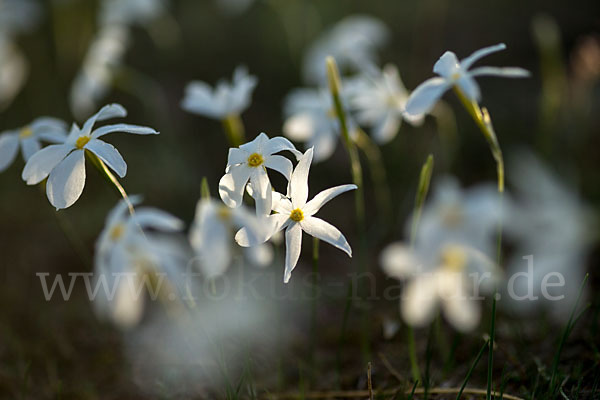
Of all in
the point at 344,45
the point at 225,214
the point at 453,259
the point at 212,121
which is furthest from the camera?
the point at 212,121

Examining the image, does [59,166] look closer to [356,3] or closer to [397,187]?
[397,187]

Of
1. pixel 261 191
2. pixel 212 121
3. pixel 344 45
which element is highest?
pixel 344 45

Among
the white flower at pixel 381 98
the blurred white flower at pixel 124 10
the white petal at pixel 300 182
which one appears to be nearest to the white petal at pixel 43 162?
the white petal at pixel 300 182

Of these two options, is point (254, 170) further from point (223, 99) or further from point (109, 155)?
point (223, 99)

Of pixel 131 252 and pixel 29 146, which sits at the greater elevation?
pixel 29 146

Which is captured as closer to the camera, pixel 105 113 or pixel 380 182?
pixel 105 113

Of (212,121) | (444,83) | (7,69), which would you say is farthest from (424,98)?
(7,69)

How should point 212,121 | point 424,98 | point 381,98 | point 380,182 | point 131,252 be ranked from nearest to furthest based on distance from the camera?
point 424,98 < point 131,252 < point 381,98 < point 380,182 < point 212,121

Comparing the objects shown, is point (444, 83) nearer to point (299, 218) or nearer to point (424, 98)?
point (424, 98)
